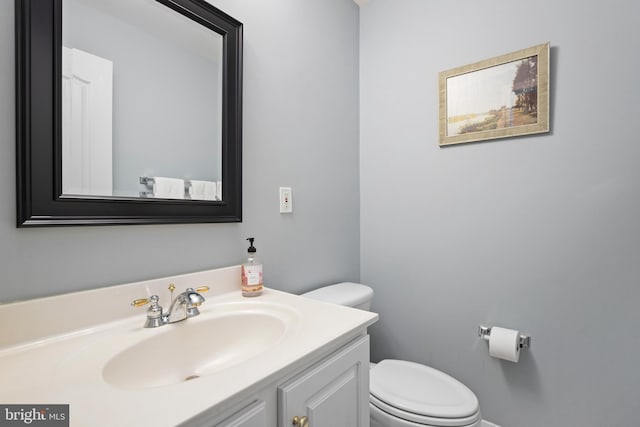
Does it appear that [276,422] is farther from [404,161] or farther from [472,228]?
[404,161]

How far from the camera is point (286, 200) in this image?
4.25ft

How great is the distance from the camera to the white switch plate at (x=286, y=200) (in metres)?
1.28

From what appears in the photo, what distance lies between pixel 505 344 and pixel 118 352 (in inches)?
54.8

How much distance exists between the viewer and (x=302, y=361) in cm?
63

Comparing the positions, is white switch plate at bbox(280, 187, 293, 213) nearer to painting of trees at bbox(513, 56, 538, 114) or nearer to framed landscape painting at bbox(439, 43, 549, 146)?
framed landscape painting at bbox(439, 43, 549, 146)

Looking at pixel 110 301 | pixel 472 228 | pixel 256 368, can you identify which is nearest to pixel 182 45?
pixel 110 301

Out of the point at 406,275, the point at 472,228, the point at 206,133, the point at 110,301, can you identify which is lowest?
the point at 406,275

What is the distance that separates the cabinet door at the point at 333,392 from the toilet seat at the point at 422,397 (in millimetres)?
270

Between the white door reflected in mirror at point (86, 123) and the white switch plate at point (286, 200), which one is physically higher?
the white door reflected in mirror at point (86, 123)

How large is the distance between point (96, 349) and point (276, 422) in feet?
1.44

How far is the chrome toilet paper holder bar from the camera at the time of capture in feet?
4.11

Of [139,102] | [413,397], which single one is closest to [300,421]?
[413,397]

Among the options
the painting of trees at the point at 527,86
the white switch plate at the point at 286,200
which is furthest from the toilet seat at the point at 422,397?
the painting of trees at the point at 527,86

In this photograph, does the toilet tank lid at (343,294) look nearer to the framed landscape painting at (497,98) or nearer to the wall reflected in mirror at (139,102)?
the wall reflected in mirror at (139,102)
